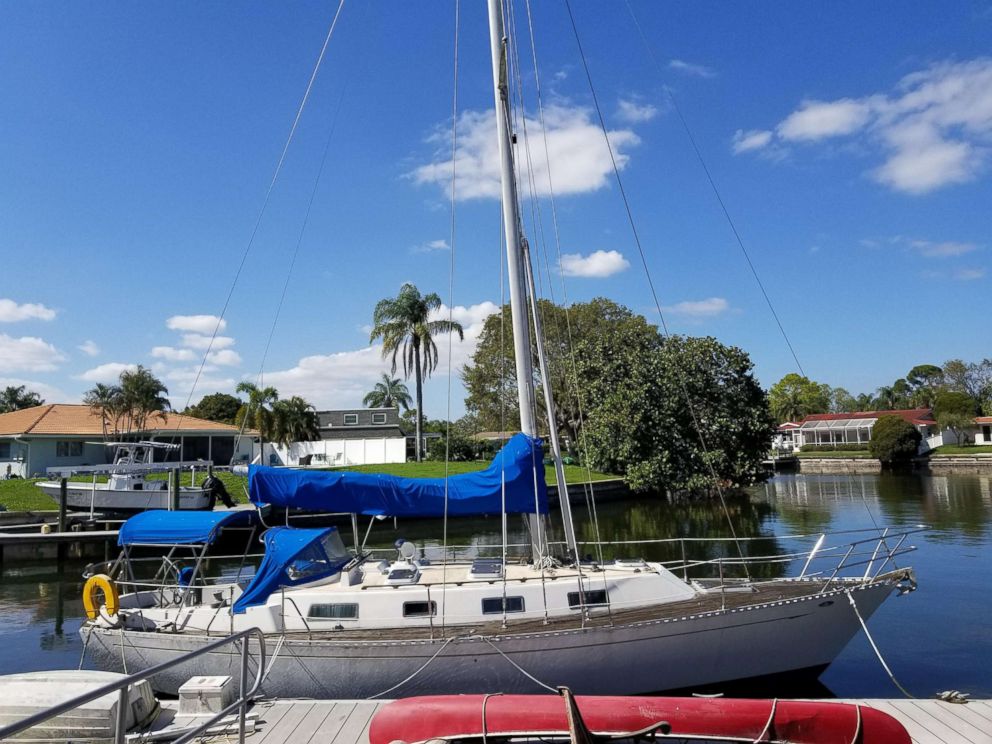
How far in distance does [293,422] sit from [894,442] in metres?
56.3

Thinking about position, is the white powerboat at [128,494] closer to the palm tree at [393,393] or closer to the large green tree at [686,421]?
the large green tree at [686,421]

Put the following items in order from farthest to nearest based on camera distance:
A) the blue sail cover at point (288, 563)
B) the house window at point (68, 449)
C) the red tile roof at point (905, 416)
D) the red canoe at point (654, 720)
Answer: the red tile roof at point (905, 416) → the house window at point (68, 449) → the blue sail cover at point (288, 563) → the red canoe at point (654, 720)

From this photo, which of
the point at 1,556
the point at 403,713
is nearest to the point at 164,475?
the point at 1,556

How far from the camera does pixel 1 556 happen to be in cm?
2791

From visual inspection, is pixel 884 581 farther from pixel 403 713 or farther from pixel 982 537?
pixel 982 537

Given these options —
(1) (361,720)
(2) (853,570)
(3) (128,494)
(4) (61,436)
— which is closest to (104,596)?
(1) (361,720)

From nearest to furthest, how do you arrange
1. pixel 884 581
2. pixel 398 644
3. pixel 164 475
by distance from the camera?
pixel 398 644
pixel 884 581
pixel 164 475

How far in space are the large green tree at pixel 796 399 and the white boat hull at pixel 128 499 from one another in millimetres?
103407

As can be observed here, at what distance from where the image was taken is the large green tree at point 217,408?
305 feet

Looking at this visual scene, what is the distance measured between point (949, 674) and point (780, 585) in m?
3.45

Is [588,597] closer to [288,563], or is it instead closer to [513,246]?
[288,563]

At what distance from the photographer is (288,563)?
12.2 metres

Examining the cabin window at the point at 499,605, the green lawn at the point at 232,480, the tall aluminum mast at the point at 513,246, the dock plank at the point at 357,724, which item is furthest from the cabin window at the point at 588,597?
the green lawn at the point at 232,480

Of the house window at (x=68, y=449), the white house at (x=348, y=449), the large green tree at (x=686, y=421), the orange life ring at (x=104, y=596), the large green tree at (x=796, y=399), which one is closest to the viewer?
the orange life ring at (x=104, y=596)
